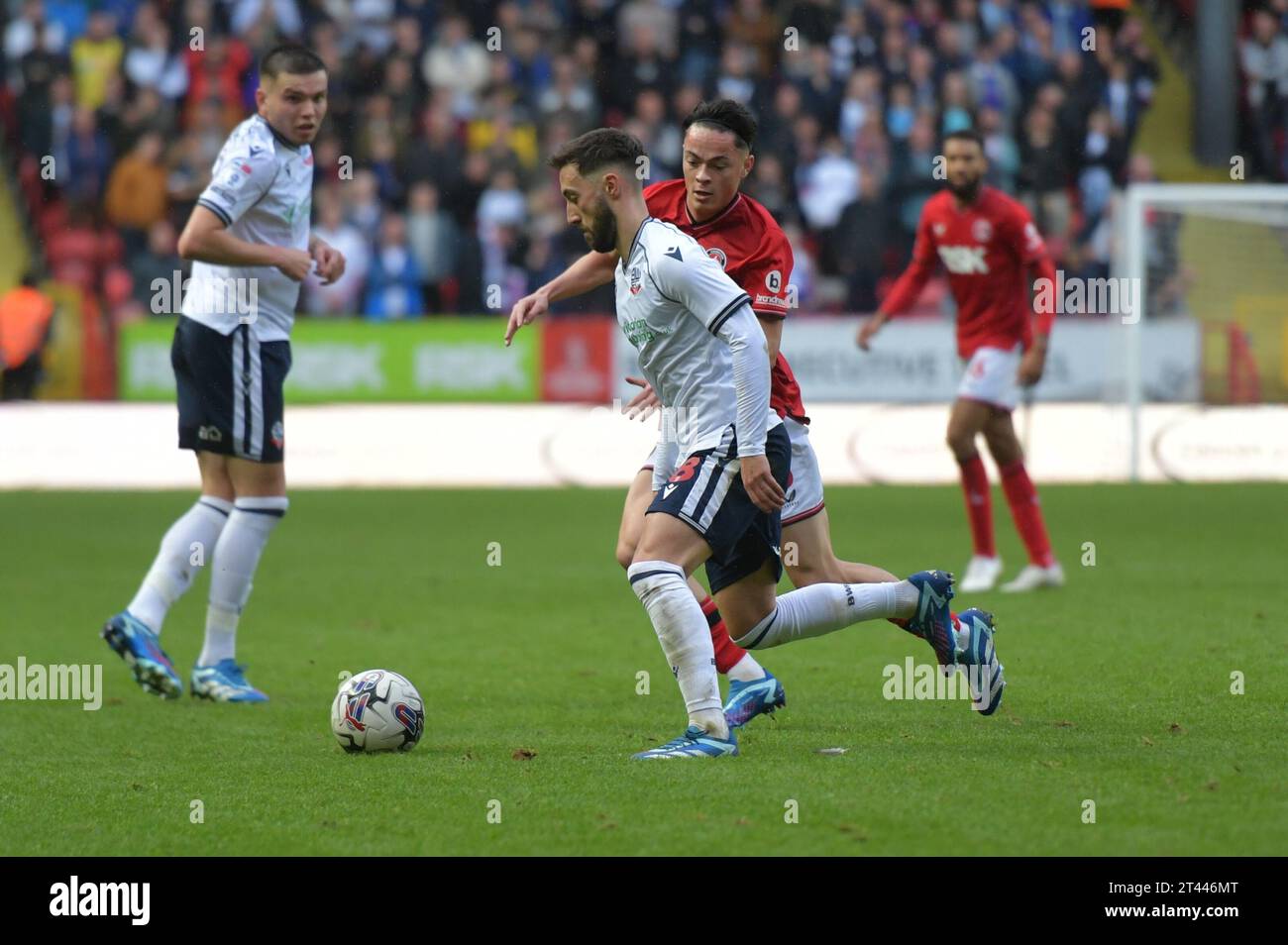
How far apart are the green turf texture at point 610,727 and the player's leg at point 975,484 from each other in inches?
19.6

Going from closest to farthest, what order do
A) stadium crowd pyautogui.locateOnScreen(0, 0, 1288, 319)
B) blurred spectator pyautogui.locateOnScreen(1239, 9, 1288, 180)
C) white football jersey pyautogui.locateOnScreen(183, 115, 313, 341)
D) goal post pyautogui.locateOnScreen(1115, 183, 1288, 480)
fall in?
white football jersey pyautogui.locateOnScreen(183, 115, 313, 341)
goal post pyautogui.locateOnScreen(1115, 183, 1288, 480)
stadium crowd pyautogui.locateOnScreen(0, 0, 1288, 319)
blurred spectator pyautogui.locateOnScreen(1239, 9, 1288, 180)

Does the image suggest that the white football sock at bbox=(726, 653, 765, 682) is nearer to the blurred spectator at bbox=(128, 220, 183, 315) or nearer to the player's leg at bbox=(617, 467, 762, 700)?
the player's leg at bbox=(617, 467, 762, 700)

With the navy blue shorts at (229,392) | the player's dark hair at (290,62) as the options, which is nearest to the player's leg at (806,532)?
the navy blue shorts at (229,392)

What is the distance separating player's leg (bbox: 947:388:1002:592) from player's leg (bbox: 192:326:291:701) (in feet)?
13.5

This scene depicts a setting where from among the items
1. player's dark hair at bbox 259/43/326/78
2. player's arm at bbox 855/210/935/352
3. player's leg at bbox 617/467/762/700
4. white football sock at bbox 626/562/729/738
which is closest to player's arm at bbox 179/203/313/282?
player's dark hair at bbox 259/43/326/78

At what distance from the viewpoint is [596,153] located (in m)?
5.63

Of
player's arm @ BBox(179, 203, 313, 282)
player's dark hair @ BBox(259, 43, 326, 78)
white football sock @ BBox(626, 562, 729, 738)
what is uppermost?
player's dark hair @ BBox(259, 43, 326, 78)

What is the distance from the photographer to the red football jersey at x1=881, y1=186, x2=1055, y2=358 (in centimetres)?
1030

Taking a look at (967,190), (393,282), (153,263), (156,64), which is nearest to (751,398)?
(967,190)

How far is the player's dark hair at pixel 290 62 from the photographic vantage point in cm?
720

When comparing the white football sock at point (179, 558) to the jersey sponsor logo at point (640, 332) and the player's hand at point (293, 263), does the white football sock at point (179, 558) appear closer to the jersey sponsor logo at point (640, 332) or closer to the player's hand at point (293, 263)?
the player's hand at point (293, 263)

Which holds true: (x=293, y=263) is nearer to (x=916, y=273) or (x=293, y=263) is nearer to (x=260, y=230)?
(x=260, y=230)

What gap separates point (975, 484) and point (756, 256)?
4.51m

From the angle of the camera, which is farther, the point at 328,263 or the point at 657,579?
the point at 328,263
